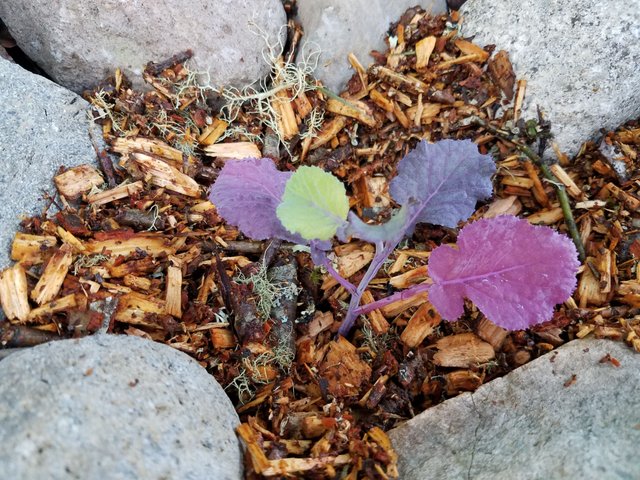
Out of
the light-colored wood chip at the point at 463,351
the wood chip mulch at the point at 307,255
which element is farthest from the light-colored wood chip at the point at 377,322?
the light-colored wood chip at the point at 463,351

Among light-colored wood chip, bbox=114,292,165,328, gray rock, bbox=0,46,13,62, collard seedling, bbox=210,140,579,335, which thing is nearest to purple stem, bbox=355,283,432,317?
collard seedling, bbox=210,140,579,335

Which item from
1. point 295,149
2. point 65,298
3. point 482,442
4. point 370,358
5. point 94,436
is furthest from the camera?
point 295,149

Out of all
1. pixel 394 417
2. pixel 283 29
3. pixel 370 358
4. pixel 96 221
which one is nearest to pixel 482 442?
pixel 394 417

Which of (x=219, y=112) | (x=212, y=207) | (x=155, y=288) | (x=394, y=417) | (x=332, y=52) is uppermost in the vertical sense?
(x=332, y=52)

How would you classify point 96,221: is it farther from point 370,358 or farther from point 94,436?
point 370,358

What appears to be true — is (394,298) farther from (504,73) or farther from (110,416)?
(504,73)

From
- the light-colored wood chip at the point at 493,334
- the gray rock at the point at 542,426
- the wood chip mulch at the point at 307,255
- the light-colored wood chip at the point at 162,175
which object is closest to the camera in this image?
the gray rock at the point at 542,426

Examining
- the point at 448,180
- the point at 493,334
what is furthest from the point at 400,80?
the point at 493,334

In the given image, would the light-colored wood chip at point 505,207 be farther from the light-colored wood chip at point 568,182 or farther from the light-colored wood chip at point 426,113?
the light-colored wood chip at point 426,113
